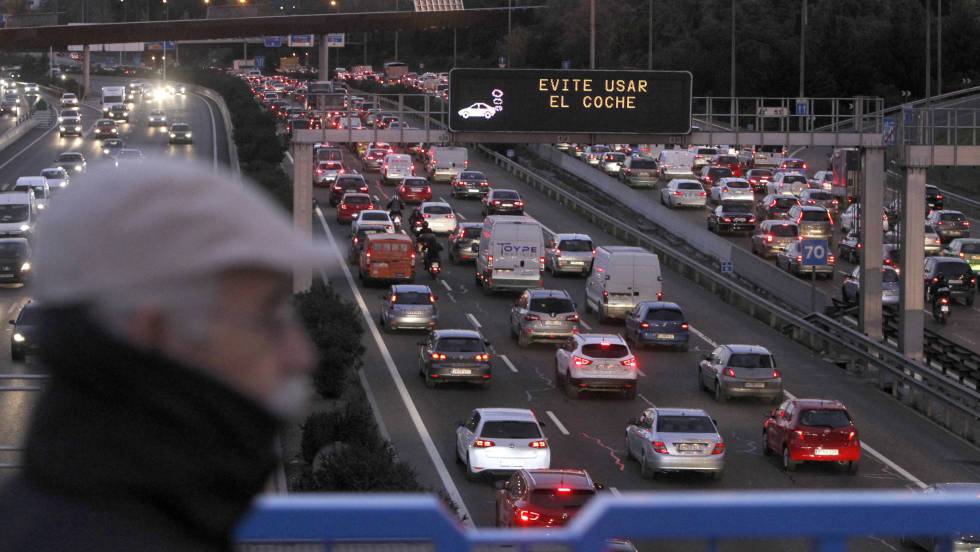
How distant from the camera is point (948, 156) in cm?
3459

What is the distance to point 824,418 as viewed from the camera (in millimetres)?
26297

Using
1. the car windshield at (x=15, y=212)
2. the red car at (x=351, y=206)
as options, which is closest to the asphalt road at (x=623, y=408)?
the car windshield at (x=15, y=212)

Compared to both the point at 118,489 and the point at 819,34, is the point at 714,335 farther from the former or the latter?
the point at 819,34

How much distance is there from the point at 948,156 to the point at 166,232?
1373 inches

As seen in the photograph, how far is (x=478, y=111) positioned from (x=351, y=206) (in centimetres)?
1913

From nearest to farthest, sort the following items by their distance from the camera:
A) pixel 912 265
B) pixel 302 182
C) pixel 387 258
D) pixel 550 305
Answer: pixel 912 265, pixel 550 305, pixel 302 182, pixel 387 258

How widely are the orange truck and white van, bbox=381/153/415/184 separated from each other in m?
26.3

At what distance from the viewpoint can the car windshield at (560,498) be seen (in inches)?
780

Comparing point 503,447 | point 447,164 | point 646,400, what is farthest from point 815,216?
point 503,447

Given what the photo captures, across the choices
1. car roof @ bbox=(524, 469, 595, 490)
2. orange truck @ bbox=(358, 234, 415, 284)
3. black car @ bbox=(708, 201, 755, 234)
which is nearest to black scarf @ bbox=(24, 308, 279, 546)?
car roof @ bbox=(524, 469, 595, 490)

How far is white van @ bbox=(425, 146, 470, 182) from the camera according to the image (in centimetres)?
7300

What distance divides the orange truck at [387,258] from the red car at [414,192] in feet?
63.5

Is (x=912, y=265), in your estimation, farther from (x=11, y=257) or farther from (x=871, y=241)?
(x=11, y=257)

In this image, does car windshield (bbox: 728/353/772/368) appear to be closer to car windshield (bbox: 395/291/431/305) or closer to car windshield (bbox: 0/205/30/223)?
car windshield (bbox: 395/291/431/305)
